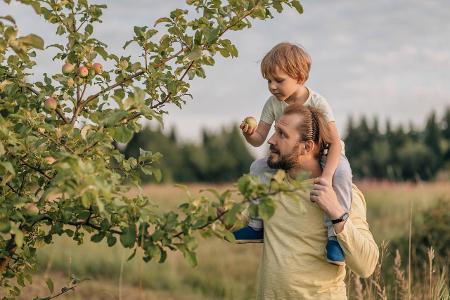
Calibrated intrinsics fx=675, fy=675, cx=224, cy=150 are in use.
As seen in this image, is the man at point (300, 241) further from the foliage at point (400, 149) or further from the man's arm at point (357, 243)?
the foliage at point (400, 149)

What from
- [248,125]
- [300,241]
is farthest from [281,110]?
[300,241]

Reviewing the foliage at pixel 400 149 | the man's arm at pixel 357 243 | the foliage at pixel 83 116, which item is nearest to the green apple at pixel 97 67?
the foliage at pixel 83 116

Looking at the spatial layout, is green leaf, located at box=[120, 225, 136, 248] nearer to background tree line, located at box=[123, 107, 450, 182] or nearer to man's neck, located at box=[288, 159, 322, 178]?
man's neck, located at box=[288, 159, 322, 178]

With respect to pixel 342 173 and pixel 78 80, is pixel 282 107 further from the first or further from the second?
pixel 78 80

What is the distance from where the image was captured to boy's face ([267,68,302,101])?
104 inches

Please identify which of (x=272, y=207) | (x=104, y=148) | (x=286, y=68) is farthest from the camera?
(x=286, y=68)

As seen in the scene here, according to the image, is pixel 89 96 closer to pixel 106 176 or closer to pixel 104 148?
pixel 104 148

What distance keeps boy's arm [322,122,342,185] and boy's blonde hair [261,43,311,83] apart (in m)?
0.30

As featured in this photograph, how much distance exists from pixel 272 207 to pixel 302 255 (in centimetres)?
67

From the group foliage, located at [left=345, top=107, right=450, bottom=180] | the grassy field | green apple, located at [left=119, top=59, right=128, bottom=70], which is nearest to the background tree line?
foliage, located at [left=345, top=107, right=450, bottom=180]

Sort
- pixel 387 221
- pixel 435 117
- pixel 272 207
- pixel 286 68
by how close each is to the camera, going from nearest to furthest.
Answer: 1. pixel 272 207
2. pixel 286 68
3. pixel 387 221
4. pixel 435 117

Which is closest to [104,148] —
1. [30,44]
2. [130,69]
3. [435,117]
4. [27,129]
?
[27,129]

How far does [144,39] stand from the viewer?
2848 mm

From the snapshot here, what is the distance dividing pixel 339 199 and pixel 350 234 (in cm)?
14
